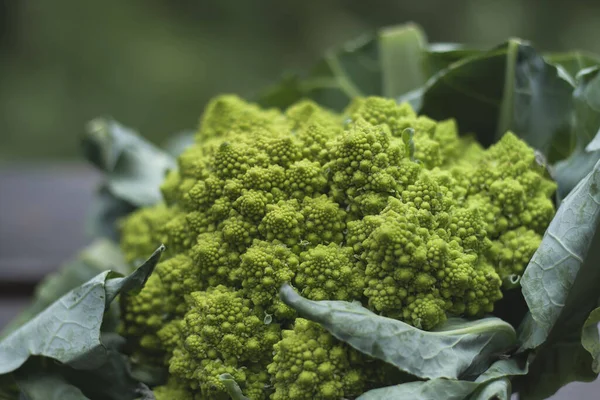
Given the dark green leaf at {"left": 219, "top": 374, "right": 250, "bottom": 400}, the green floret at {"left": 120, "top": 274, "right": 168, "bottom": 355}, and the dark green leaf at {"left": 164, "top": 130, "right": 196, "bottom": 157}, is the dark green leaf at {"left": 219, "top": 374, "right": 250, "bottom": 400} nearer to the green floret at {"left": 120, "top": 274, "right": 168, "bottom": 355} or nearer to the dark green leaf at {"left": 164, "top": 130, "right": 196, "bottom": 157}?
the green floret at {"left": 120, "top": 274, "right": 168, "bottom": 355}

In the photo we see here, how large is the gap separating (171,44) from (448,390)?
89.7 inches

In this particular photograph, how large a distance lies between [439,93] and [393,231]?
0.38 meters

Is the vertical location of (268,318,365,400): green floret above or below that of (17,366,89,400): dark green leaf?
above

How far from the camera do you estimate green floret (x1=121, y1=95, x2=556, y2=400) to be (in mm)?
807

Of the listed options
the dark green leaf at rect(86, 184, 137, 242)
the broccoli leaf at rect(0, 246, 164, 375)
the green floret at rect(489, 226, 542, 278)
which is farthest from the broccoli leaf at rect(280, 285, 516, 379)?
the dark green leaf at rect(86, 184, 137, 242)

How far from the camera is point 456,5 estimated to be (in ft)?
9.00

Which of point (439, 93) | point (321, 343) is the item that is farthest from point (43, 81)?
point (321, 343)

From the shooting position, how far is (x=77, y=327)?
89 cm

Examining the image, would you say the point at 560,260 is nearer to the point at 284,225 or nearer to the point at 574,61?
the point at 284,225

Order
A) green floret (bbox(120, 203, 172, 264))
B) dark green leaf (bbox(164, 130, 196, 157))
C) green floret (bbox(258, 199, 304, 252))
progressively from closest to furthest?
green floret (bbox(258, 199, 304, 252)), green floret (bbox(120, 203, 172, 264)), dark green leaf (bbox(164, 130, 196, 157))

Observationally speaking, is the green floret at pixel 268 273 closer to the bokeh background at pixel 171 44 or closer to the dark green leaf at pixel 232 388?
the dark green leaf at pixel 232 388

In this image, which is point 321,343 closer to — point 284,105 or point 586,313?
point 586,313

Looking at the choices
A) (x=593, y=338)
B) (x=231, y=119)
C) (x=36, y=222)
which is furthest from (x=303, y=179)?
(x=36, y=222)

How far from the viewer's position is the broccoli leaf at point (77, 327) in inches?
34.2
